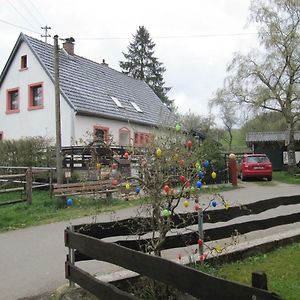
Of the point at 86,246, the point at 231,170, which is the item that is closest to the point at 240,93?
the point at 231,170

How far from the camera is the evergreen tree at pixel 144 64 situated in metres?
55.9

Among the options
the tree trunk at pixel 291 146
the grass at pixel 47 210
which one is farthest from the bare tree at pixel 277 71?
the grass at pixel 47 210

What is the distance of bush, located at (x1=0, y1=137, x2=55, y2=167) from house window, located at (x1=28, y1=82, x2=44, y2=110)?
719cm

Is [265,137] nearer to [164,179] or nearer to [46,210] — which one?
[46,210]

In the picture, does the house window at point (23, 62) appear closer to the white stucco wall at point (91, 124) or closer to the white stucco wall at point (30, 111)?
the white stucco wall at point (30, 111)

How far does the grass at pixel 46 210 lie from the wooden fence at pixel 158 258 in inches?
188

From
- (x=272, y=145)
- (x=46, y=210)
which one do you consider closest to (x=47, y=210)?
(x=46, y=210)

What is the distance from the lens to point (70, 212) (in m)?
13.5

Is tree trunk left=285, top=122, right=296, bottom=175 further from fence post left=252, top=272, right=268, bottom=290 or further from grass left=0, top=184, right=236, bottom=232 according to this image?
fence post left=252, top=272, right=268, bottom=290

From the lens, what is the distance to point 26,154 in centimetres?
1961

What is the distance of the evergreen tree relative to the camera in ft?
184

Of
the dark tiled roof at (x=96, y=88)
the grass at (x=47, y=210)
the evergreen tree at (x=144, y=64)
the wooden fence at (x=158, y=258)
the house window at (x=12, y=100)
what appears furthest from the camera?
the evergreen tree at (x=144, y=64)

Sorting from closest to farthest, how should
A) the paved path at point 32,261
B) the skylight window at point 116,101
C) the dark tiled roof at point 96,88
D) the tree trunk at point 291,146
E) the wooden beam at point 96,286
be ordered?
1. the wooden beam at point 96,286
2. the paved path at point 32,261
3. the dark tiled roof at point 96,88
4. the tree trunk at point 291,146
5. the skylight window at point 116,101

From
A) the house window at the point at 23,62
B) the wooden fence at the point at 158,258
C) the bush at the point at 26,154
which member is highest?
the house window at the point at 23,62
